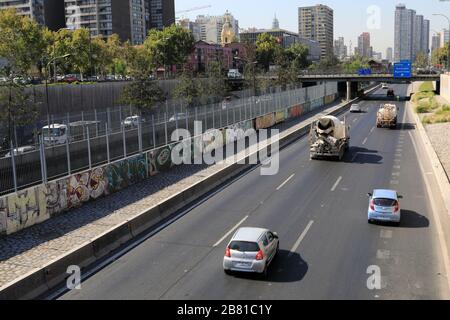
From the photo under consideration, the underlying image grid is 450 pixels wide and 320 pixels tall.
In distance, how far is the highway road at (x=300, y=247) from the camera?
1503 cm

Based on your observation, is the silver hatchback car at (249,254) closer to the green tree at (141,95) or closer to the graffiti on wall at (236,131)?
the graffiti on wall at (236,131)

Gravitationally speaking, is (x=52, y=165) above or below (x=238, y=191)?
above

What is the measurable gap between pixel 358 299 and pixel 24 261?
10.8 m

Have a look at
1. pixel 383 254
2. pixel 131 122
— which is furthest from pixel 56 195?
pixel 383 254

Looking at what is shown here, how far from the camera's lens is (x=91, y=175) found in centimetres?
2480

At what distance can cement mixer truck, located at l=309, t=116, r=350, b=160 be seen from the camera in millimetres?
35562

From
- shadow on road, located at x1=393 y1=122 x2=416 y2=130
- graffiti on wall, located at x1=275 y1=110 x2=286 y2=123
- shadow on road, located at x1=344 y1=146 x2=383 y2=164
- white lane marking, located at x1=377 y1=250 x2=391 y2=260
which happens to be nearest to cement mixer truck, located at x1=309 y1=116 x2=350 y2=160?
shadow on road, located at x1=344 y1=146 x2=383 y2=164

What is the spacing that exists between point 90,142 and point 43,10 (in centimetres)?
15709

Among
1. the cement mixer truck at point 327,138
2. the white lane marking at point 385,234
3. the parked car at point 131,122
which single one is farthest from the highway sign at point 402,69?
the white lane marking at point 385,234

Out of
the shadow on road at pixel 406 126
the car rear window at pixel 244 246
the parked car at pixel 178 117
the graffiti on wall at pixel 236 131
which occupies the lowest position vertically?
the car rear window at pixel 244 246

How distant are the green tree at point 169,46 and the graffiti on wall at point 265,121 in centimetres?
7905

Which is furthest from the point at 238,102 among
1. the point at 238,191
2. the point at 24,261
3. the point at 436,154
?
the point at 24,261

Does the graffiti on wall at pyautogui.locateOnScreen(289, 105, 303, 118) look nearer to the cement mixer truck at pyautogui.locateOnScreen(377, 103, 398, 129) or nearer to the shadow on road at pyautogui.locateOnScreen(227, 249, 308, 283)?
the cement mixer truck at pyautogui.locateOnScreen(377, 103, 398, 129)

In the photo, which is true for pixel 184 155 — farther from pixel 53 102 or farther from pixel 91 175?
pixel 53 102
